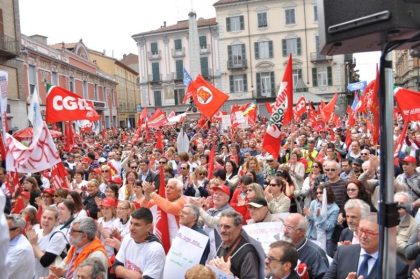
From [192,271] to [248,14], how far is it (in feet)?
175

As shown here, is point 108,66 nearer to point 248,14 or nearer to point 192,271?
point 248,14

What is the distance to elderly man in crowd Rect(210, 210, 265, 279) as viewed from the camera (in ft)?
12.5

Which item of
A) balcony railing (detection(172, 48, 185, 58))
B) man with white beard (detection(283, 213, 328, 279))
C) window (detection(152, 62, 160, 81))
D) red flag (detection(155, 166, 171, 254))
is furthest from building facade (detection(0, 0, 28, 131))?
window (detection(152, 62, 160, 81))

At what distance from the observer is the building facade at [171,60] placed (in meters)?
59.2

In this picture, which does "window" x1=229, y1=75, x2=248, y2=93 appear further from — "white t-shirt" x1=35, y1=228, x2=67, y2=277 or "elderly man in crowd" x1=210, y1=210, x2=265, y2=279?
"elderly man in crowd" x1=210, y1=210, x2=265, y2=279

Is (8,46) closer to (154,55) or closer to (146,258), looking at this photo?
(146,258)

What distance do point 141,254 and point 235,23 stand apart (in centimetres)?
5263

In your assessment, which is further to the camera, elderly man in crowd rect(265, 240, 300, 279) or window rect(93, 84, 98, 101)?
window rect(93, 84, 98, 101)

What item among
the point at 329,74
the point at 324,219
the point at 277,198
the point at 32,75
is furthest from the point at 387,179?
the point at 329,74

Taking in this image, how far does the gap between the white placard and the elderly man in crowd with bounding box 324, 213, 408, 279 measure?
0.91m

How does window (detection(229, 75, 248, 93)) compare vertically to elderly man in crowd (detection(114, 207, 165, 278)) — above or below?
above

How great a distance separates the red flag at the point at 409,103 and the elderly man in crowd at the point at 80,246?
8387mm

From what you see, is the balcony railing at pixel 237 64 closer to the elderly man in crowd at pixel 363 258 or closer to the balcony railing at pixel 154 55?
the balcony railing at pixel 154 55

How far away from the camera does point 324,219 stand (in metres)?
5.81
